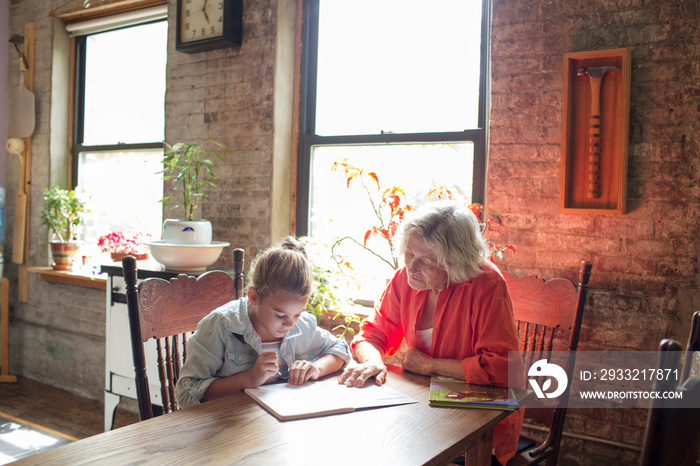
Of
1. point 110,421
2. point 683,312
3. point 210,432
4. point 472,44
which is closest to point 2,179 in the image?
point 110,421

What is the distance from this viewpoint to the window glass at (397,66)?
2830 millimetres

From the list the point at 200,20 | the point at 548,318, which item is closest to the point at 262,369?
the point at 548,318

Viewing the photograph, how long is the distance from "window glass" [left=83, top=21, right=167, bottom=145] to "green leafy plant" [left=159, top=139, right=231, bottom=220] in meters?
0.65

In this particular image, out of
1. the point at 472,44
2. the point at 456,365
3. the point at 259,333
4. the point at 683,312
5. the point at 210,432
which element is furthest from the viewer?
the point at 472,44

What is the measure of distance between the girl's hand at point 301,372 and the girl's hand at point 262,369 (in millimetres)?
79

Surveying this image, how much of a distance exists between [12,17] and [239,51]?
98.8 inches

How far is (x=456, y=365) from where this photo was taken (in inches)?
67.3

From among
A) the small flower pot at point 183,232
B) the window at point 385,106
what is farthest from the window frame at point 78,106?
the window at point 385,106

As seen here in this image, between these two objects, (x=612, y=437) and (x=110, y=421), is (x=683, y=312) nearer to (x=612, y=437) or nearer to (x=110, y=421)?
(x=612, y=437)

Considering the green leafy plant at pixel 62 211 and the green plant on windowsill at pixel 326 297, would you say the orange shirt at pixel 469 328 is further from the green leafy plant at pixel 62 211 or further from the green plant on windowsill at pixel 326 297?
the green leafy plant at pixel 62 211

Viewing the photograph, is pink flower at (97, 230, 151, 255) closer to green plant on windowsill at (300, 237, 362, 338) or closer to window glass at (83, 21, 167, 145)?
window glass at (83, 21, 167, 145)

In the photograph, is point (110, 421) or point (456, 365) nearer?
point (456, 365)

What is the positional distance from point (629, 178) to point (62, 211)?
371 cm

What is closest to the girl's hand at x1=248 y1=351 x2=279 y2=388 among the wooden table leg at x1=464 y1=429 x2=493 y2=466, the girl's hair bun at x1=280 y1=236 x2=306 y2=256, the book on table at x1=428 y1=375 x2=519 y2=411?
the girl's hair bun at x1=280 y1=236 x2=306 y2=256
